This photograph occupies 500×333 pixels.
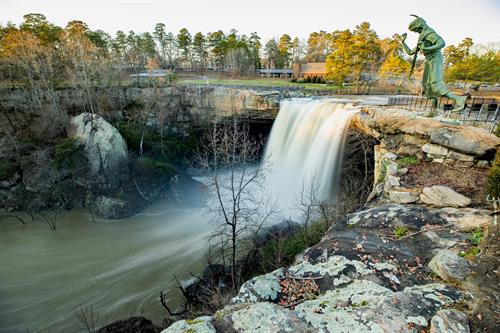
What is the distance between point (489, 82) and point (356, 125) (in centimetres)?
2778

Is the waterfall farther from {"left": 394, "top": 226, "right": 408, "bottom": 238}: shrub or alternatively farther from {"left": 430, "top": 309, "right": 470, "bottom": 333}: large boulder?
{"left": 430, "top": 309, "right": 470, "bottom": 333}: large boulder

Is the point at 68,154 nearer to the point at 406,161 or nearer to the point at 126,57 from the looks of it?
the point at 406,161

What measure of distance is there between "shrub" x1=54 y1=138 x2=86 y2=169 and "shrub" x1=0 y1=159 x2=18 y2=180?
134 inches

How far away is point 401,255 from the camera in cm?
562

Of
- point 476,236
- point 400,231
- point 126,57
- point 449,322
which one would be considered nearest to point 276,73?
point 126,57

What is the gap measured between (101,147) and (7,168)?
6.91 meters

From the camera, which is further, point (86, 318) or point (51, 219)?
point (51, 219)

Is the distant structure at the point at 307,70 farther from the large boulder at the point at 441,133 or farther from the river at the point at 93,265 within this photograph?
the large boulder at the point at 441,133

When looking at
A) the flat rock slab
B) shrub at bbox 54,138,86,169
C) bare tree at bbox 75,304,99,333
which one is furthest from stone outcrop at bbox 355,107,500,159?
shrub at bbox 54,138,86,169

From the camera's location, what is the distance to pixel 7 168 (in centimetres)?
1953

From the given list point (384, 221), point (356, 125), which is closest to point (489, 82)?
point (356, 125)

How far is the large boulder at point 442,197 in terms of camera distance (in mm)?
7059

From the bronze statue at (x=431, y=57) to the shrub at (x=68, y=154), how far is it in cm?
2186

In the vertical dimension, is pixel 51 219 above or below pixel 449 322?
below
